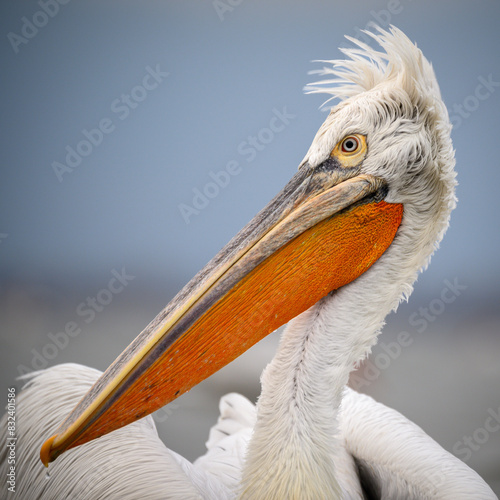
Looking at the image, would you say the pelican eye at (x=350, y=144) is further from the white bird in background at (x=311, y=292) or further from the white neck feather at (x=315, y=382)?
the white neck feather at (x=315, y=382)

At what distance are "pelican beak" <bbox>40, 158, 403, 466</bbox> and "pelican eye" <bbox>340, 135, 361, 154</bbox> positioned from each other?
0.06 m

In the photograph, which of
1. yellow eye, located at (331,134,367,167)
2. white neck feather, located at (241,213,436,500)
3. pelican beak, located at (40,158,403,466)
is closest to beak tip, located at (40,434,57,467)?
pelican beak, located at (40,158,403,466)

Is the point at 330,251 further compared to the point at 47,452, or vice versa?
the point at 330,251

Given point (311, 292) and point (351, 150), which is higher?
point (351, 150)

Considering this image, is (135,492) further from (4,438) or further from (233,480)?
(4,438)

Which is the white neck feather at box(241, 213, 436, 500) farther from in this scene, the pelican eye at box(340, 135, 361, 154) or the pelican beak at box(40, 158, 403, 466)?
the pelican eye at box(340, 135, 361, 154)

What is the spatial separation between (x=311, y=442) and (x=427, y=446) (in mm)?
913

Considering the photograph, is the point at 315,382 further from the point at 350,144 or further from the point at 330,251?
the point at 350,144

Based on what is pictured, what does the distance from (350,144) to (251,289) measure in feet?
1.77

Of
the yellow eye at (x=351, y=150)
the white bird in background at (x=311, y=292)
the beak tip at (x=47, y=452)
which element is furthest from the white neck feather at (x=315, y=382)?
the beak tip at (x=47, y=452)

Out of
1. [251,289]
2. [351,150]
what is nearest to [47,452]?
[251,289]

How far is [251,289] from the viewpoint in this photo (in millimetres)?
1303

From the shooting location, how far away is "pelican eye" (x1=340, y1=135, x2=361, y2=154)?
4.48 feet

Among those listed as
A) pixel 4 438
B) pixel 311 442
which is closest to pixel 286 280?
pixel 311 442
